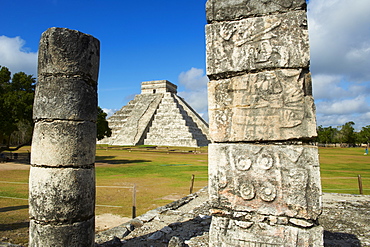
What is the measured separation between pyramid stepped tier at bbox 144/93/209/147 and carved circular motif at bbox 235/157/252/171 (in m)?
34.7

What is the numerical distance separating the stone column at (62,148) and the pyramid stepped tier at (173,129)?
3426 centimetres

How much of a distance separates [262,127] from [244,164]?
1.55ft

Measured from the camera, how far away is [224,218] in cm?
339

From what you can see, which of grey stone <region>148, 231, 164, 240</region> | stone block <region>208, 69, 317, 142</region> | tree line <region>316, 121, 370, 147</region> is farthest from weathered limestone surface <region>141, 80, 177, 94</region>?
stone block <region>208, 69, 317, 142</region>

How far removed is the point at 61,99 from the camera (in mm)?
3760

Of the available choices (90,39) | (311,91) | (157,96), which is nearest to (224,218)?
(311,91)

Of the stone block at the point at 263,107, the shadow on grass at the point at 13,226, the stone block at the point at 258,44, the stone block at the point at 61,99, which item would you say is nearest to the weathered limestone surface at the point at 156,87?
the shadow on grass at the point at 13,226

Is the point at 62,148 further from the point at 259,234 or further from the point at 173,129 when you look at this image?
→ the point at 173,129

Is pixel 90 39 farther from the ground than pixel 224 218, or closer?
farther from the ground

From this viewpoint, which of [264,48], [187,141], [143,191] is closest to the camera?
[264,48]

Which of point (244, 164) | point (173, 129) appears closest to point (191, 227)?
point (244, 164)

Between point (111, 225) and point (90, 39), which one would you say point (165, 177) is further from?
point (90, 39)

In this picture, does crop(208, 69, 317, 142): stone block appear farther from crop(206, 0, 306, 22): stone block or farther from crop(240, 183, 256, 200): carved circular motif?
crop(206, 0, 306, 22): stone block

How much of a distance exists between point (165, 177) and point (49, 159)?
8583 millimetres
